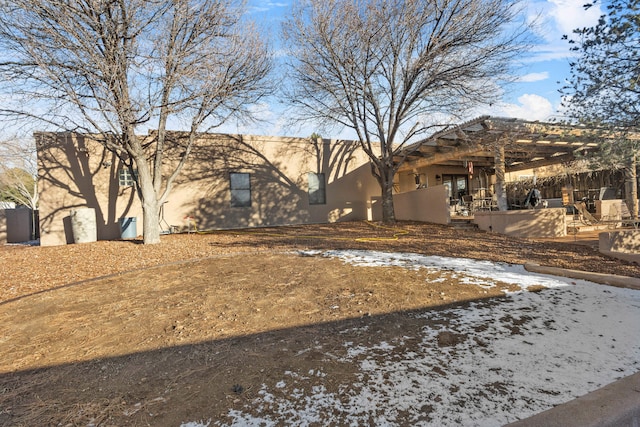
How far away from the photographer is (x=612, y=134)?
539 cm

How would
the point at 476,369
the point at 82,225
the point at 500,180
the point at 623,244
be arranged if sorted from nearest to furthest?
the point at 476,369, the point at 623,244, the point at 500,180, the point at 82,225

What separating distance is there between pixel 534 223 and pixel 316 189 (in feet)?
28.8

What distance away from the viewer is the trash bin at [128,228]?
37.4 ft

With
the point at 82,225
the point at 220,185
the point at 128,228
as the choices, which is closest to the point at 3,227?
the point at 82,225

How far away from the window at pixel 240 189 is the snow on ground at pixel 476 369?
11323mm

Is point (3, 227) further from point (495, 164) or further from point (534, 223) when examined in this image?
point (534, 223)

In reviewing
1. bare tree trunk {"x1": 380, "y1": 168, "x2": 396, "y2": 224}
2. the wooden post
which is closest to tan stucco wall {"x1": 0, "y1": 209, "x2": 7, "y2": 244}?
bare tree trunk {"x1": 380, "y1": 168, "x2": 396, "y2": 224}

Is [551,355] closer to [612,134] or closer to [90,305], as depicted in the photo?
[612,134]

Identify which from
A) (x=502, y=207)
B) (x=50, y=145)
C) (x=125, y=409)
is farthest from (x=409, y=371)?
(x=50, y=145)

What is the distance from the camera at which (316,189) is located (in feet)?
50.7

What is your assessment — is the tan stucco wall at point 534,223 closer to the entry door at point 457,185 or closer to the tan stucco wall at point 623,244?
the tan stucco wall at point 623,244

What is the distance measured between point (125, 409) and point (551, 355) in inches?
130

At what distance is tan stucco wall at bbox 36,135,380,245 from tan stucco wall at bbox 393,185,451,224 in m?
1.88

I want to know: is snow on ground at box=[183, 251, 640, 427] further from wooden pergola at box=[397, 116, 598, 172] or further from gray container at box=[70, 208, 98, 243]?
gray container at box=[70, 208, 98, 243]
